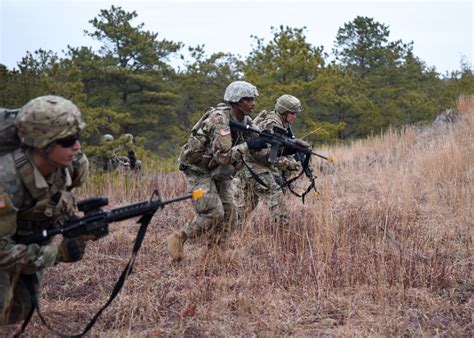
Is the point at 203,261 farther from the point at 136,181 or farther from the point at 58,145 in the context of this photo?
the point at 136,181

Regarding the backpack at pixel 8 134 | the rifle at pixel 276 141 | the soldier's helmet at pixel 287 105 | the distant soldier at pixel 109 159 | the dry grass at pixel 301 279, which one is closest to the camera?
the backpack at pixel 8 134

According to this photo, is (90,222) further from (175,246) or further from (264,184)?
(264,184)

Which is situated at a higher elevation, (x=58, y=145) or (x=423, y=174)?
(x=58, y=145)

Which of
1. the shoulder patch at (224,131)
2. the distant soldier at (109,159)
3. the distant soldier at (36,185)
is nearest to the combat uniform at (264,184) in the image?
the shoulder patch at (224,131)

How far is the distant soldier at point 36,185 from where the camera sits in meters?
2.43

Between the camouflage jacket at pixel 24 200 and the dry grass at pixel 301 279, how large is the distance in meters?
0.82

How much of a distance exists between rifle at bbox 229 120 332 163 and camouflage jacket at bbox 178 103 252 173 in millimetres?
140

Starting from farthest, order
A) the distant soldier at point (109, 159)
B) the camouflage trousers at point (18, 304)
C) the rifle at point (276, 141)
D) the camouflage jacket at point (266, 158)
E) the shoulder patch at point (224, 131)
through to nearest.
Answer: the distant soldier at point (109, 159)
the camouflage jacket at point (266, 158)
the rifle at point (276, 141)
the shoulder patch at point (224, 131)
the camouflage trousers at point (18, 304)

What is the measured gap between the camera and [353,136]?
2078 centimetres

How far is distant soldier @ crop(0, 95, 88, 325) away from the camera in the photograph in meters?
2.43

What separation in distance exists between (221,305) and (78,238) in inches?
44.2

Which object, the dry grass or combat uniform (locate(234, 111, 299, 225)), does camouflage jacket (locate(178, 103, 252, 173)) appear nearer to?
the dry grass

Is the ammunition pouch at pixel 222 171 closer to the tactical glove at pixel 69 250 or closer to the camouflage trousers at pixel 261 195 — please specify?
the camouflage trousers at pixel 261 195

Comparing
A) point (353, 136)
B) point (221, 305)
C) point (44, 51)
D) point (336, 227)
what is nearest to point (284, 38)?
point (353, 136)
